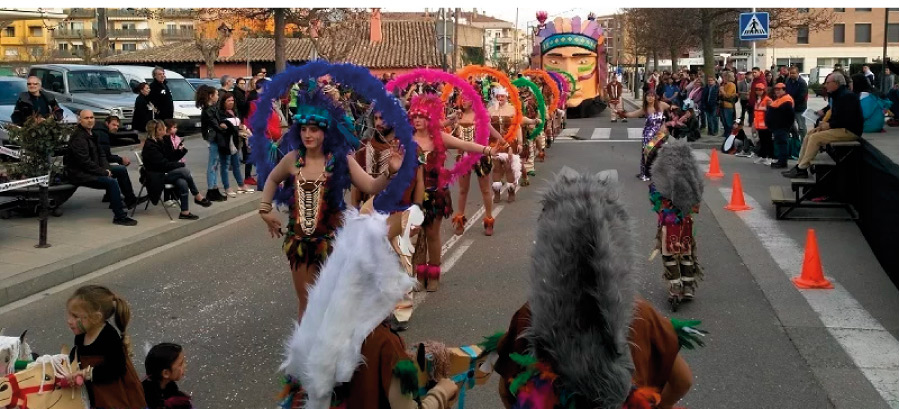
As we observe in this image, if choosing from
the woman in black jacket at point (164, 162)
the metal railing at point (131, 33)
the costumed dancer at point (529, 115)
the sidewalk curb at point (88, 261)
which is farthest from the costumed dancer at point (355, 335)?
the metal railing at point (131, 33)

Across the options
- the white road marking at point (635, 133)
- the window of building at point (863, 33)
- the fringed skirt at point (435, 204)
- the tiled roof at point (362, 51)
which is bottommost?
the fringed skirt at point (435, 204)

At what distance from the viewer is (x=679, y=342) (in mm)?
3104

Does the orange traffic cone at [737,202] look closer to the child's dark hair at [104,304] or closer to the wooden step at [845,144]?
the wooden step at [845,144]

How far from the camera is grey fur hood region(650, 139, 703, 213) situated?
23.3ft

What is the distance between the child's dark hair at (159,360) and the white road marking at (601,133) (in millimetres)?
22137

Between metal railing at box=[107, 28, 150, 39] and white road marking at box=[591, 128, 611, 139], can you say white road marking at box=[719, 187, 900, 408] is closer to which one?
white road marking at box=[591, 128, 611, 139]

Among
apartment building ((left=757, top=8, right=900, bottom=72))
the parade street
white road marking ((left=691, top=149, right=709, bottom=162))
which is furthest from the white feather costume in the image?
apartment building ((left=757, top=8, right=900, bottom=72))

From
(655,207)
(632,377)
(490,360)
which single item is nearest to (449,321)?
(655,207)

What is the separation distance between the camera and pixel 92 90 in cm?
2255

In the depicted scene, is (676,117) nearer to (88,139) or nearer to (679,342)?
(88,139)

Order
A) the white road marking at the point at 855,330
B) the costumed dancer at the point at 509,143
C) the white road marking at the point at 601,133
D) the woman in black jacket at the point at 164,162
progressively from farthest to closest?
the white road marking at the point at 601,133 < the costumed dancer at the point at 509,143 < the woman in black jacket at the point at 164,162 < the white road marking at the point at 855,330

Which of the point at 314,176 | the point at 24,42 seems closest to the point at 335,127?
the point at 314,176

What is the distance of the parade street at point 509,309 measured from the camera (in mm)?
5711

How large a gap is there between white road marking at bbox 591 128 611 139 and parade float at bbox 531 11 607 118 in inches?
183
